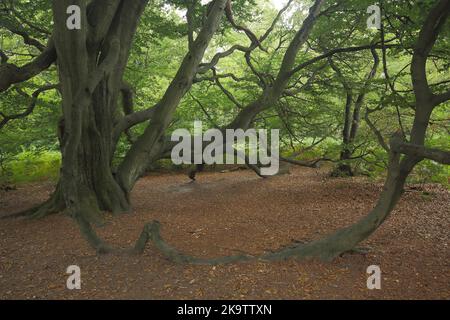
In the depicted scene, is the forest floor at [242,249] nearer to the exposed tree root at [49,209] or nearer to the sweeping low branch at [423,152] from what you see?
the exposed tree root at [49,209]

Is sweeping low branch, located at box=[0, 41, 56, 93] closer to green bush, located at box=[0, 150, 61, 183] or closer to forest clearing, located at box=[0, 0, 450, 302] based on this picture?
forest clearing, located at box=[0, 0, 450, 302]

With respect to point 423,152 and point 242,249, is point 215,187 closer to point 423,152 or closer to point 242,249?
point 242,249

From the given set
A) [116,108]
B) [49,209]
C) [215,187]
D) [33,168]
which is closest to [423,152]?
[116,108]

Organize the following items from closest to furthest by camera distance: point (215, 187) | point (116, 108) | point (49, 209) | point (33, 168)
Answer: point (49, 209)
point (116, 108)
point (215, 187)
point (33, 168)

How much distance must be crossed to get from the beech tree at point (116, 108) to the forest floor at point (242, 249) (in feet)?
1.18

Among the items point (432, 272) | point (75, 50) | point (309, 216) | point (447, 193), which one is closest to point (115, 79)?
point (75, 50)

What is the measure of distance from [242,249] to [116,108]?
471 centimetres

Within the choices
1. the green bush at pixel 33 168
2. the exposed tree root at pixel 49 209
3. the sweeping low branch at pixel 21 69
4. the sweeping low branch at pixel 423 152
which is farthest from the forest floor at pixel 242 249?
the green bush at pixel 33 168

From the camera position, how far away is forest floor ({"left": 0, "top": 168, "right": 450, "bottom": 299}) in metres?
3.64

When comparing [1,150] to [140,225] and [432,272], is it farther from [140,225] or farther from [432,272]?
[432,272]

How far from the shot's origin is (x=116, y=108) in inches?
313

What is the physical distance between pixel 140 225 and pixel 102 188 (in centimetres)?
135

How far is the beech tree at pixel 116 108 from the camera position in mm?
3961
